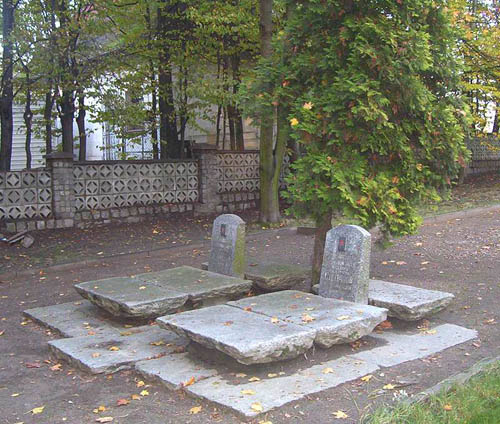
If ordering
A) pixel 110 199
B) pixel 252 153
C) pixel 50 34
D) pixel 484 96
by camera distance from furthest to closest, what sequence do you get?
pixel 484 96 < pixel 252 153 < pixel 110 199 < pixel 50 34

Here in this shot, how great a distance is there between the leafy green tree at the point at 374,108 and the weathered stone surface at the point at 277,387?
2.05 metres

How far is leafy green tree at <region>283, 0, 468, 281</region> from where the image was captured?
7.04m

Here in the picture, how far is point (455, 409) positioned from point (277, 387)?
1.35 m

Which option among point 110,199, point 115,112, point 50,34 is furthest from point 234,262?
point 115,112

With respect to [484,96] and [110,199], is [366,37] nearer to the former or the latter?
[110,199]

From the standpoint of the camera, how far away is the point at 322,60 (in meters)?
7.41

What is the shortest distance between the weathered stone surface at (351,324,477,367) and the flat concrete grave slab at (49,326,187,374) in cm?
190

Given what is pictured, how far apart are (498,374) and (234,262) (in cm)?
396

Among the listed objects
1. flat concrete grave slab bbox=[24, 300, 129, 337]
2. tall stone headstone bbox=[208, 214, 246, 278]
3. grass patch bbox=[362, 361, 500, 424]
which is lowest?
flat concrete grave slab bbox=[24, 300, 129, 337]

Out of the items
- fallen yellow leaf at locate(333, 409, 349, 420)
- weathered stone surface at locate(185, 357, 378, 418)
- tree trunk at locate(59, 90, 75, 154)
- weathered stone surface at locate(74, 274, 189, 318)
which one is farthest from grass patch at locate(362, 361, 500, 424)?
tree trunk at locate(59, 90, 75, 154)

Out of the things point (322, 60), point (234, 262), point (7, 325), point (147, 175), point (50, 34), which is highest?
point (50, 34)

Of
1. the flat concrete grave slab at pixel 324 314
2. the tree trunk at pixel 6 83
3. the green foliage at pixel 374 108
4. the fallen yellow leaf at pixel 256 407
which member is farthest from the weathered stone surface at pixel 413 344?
the tree trunk at pixel 6 83

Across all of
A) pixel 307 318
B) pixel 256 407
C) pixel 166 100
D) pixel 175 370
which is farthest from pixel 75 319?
pixel 166 100

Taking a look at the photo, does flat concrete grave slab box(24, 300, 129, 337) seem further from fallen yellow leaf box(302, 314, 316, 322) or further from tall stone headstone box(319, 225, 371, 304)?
tall stone headstone box(319, 225, 371, 304)
